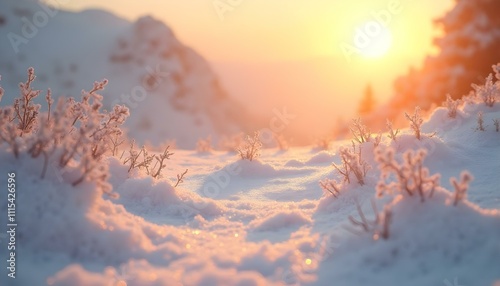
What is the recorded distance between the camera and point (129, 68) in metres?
28.0

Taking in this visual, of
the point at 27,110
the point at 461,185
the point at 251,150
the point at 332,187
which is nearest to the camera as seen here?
the point at 461,185

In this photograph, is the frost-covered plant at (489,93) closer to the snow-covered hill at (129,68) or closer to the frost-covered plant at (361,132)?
the frost-covered plant at (361,132)

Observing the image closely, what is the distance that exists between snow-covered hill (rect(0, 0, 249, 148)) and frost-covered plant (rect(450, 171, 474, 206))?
874 inches

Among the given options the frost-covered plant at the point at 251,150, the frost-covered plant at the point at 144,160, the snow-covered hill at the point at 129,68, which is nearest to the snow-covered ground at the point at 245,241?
the frost-covered plant at the point at 144,160

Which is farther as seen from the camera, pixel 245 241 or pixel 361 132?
pixel 361 132

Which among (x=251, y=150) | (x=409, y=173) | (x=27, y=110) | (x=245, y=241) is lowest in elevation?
(x=245, y=241)

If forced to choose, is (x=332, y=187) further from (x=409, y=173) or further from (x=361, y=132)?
(x=361, y=132)

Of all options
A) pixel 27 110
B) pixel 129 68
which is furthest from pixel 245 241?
pixel 129 68

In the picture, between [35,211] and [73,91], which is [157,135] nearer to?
[73,91]

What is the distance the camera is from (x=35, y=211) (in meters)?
2.41

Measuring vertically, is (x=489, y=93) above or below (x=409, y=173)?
above

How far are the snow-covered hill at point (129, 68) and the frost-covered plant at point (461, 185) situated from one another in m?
22.2

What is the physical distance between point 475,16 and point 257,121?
2256 cm

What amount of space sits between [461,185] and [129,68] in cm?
2849
